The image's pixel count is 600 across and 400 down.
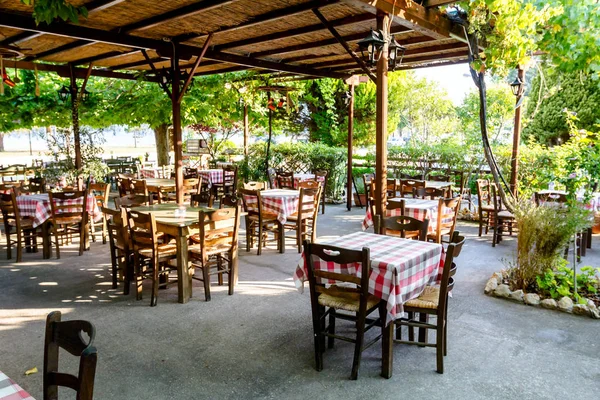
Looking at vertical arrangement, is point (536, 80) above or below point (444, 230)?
above

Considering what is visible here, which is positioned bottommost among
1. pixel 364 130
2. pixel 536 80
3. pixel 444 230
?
pixel 444 230

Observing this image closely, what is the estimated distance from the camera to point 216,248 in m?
5.29

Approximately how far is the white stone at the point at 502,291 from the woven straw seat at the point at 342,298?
223 cm

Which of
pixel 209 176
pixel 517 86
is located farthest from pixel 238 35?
pixel 209 176

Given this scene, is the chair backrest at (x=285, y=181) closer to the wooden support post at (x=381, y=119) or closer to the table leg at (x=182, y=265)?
the wooden support post at (x=381, y=119)

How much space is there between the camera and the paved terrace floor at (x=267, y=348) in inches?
130

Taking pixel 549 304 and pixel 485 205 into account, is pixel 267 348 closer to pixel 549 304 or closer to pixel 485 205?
pixel 549 304

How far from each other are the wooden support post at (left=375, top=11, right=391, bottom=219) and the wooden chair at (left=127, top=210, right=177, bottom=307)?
→ 2.46 m

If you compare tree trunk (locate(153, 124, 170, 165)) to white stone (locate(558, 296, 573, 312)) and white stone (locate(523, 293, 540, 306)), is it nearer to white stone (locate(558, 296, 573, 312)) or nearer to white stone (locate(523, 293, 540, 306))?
white stone (locate(523, 293, 540, 306))

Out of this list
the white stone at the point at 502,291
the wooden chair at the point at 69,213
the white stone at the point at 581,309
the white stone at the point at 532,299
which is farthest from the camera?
the wooden chair at the point at 69,213

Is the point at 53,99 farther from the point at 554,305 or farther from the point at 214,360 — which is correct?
the point at 554,305

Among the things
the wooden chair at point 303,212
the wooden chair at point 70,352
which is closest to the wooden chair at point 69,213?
the wooden chair at point 303,212

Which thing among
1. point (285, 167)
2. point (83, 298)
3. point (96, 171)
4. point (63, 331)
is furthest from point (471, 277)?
point (96, 171)

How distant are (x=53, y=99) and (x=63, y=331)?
42.6 feet
